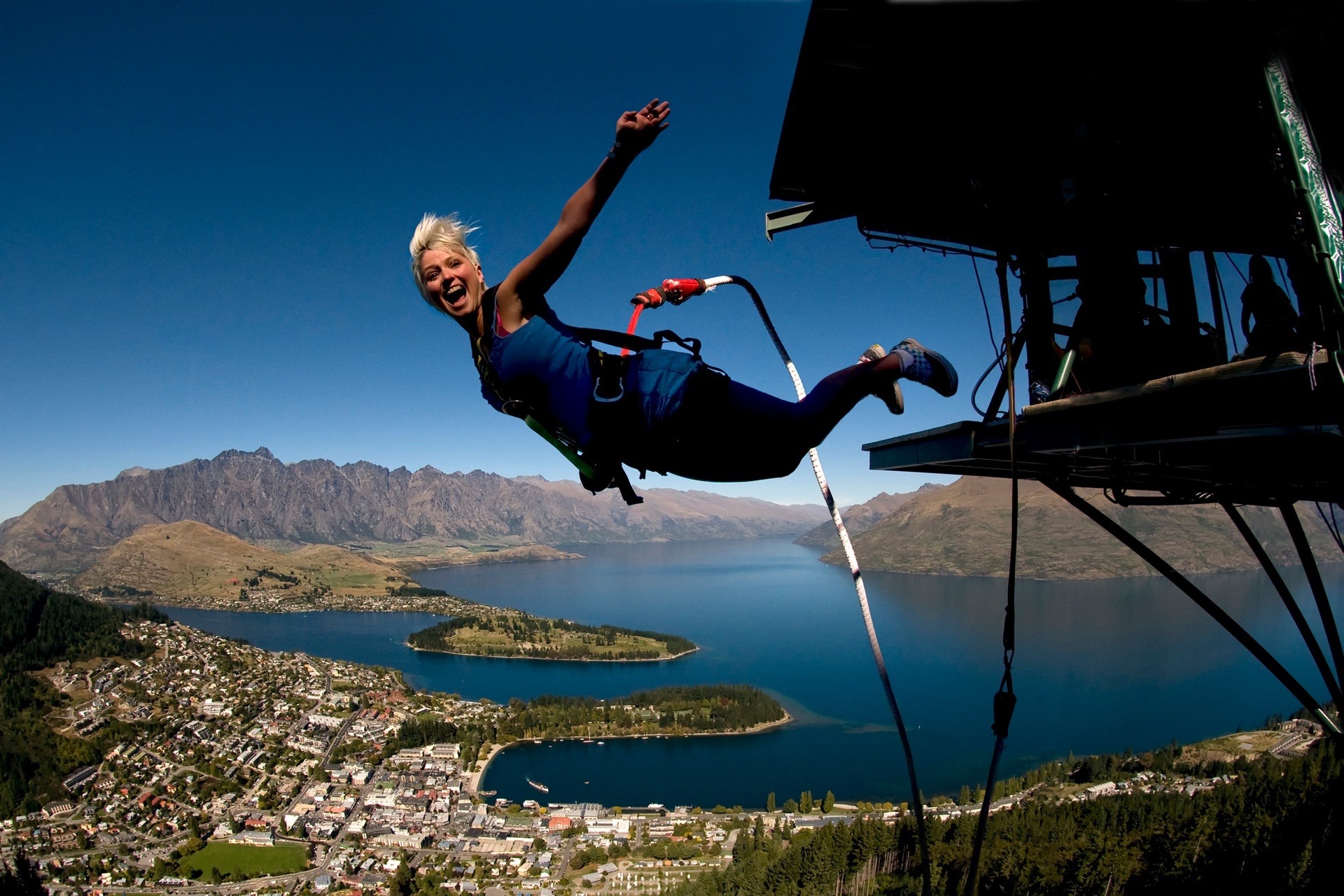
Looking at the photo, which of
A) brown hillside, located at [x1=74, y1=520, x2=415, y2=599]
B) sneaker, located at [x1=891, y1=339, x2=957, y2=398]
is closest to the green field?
sneaker, located at [x1=891, y1=339, x2=957, y2=398]

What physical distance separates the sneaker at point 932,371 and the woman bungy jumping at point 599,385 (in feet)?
0.73

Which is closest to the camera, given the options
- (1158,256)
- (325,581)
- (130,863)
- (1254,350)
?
(1254,350)

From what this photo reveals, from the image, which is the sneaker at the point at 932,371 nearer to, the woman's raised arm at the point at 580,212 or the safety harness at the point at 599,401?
the safety harness at the point at 599,401

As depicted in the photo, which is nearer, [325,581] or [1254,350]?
[1254,350]

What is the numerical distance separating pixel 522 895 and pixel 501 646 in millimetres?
42612

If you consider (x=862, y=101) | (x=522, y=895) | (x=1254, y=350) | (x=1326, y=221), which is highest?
(x=862, y=101)

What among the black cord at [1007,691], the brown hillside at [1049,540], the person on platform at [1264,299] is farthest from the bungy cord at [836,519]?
the brown hillside at [1049,540]

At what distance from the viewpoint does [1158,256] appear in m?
2.76

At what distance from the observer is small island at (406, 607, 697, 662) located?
60.8 m

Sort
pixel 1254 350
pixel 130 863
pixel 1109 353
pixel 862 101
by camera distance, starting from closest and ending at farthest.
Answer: pixel 1254 350, pixel 1109 353, pixel 862 101, pixel 130 863

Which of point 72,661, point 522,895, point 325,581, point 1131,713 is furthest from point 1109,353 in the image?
point 325,581

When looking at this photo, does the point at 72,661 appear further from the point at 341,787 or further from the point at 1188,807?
the point at 1188,807

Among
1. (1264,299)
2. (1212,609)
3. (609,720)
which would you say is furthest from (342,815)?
(1264,299)

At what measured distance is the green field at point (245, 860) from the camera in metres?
25.7
